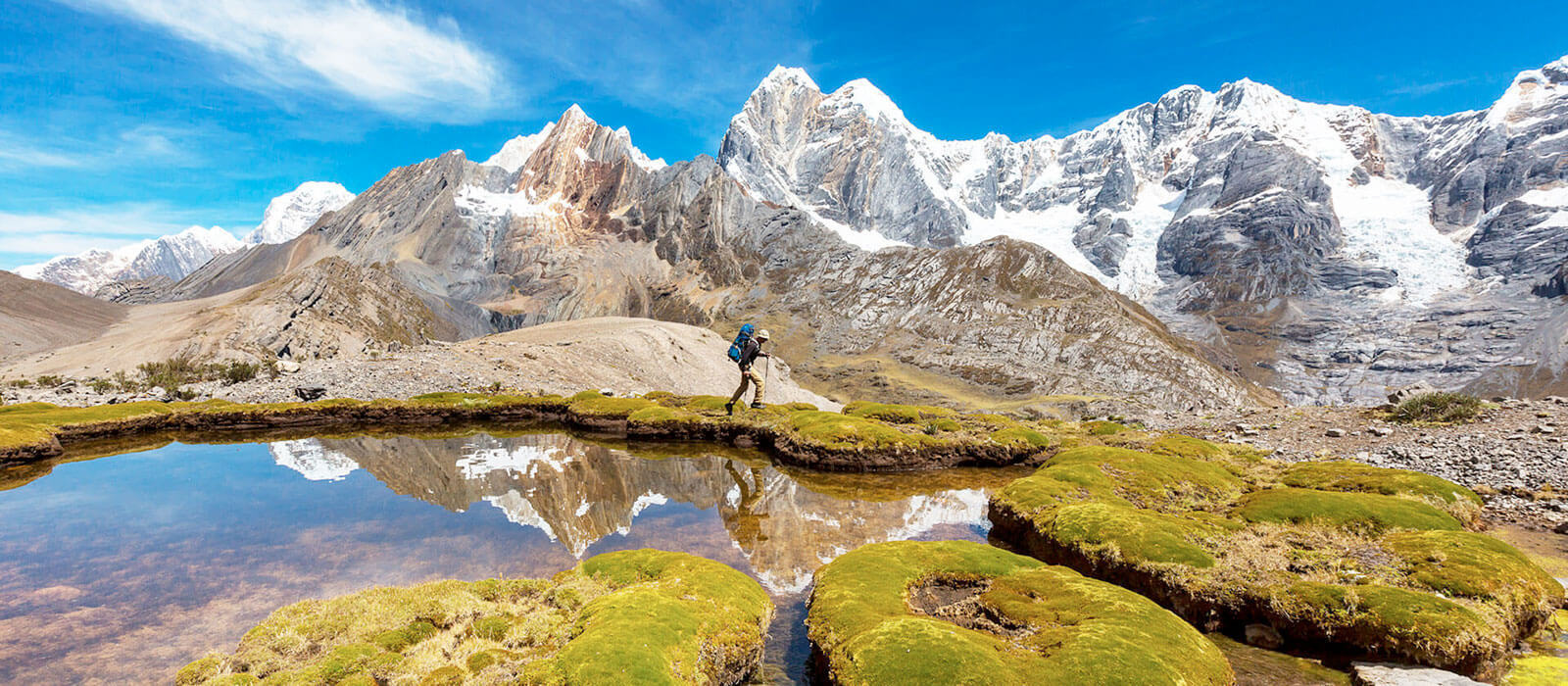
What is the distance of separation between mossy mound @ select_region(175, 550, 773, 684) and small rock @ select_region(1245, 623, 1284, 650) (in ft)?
32.3

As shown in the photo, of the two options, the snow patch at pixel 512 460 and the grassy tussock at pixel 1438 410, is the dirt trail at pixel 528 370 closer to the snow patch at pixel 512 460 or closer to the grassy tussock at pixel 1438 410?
the snow patch at pixel 512 460

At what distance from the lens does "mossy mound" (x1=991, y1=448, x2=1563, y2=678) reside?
11766mm

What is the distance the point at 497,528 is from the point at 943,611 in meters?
13.4

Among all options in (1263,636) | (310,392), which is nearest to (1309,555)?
(1263,636)

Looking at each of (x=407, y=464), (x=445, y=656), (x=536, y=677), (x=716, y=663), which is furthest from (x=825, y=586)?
(x=407, y=464)

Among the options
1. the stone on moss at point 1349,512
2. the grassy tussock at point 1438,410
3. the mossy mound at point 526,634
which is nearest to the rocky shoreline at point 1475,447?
the grassy tussock at point 1438,410

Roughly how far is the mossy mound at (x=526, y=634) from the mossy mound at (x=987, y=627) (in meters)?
1.93

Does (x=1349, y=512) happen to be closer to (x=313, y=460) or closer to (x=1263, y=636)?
(x=1263, y=636)

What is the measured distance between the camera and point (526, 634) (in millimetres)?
11422

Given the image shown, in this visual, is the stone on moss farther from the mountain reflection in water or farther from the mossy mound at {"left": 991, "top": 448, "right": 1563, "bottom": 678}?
the mountain reflection in water

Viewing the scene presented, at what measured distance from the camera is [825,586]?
1376 cm

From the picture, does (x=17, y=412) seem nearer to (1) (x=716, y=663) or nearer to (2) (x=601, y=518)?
(2) (x=601, y=518)

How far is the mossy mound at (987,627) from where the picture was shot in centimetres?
1000

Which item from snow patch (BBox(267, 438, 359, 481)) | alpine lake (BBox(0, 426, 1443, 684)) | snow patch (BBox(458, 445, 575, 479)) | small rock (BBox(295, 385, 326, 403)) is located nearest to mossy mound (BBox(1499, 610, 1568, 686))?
alpine lake (BBox(0, 426, 1443, 684))
